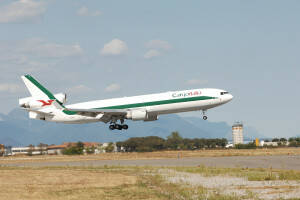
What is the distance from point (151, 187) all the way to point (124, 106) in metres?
32.3

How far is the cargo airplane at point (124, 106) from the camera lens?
2344 inches

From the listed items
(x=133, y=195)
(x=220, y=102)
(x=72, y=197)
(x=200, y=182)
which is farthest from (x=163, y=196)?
(x=220, y=102)

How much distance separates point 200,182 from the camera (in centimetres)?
3306

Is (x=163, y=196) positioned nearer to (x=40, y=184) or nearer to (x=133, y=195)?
(x=133, y=195)

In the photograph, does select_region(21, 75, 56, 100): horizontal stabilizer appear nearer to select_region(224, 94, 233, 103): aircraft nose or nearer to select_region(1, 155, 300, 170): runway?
select_region(1, 155, 300, 170): runway

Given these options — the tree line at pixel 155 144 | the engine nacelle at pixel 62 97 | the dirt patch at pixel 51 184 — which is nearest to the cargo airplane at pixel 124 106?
the engine nacelle at pixel 62 97

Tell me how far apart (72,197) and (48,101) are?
4428cm

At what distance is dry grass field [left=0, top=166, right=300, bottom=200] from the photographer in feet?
86.5

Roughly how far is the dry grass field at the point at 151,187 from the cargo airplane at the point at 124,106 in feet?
67.7

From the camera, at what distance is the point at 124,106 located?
2464 inches

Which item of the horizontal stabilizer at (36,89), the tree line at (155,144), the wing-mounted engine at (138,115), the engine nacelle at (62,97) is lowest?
the tree line at (155,144)

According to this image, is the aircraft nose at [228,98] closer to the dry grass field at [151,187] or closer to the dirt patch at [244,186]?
the dry grass field at [151,187]

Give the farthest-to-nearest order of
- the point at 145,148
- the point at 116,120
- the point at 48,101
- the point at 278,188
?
the point at 145,148 < the point at 48,101 < the point at 116,120 < the point at 278,188

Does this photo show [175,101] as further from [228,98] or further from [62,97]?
[62,97]
